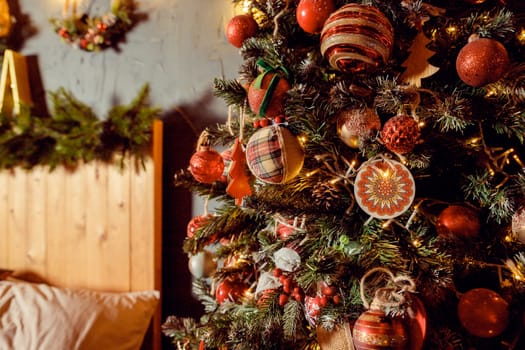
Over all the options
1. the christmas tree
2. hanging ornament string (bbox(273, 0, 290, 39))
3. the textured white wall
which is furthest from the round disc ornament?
the textured white wall

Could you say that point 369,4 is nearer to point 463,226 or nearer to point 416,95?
point 416,95

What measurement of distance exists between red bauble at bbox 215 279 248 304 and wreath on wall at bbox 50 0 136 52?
39.1 inches

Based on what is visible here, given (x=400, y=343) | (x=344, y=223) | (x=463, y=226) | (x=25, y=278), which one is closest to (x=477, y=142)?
(x=463, y=226)

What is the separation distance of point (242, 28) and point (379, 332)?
64 cm

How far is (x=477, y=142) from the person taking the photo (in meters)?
0.78

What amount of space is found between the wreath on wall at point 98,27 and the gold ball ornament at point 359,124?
3.35ft

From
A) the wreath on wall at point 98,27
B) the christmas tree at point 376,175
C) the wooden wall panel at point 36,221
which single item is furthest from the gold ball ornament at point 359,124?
the wooden wall panel at point 36,221

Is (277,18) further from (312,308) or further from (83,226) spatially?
(83,226)

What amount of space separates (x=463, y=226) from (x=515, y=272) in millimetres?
144

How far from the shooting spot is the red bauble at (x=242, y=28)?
87cm

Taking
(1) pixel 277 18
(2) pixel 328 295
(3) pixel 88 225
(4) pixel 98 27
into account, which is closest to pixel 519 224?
(2) pixel 328 295

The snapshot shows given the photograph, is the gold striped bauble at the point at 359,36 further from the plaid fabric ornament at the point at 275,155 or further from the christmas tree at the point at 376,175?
the plaid fabric ornament at the point at 275,155

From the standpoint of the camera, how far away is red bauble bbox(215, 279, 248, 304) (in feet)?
3.08

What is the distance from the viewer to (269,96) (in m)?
0.73
